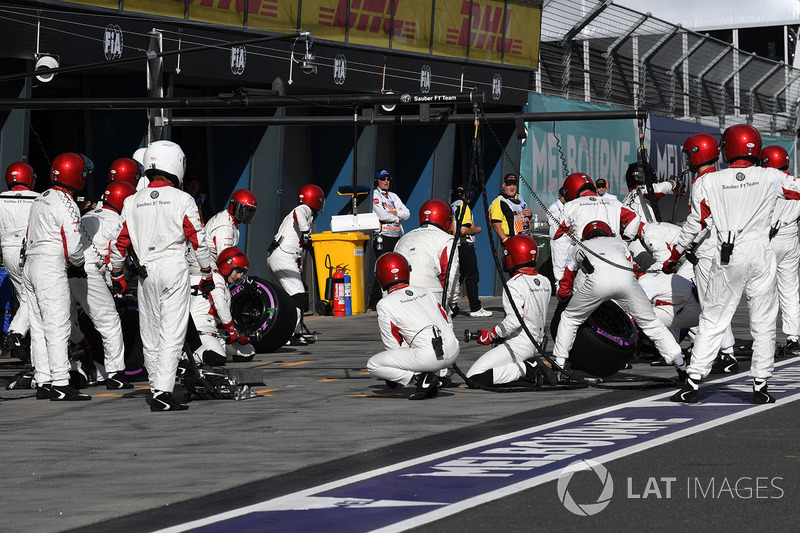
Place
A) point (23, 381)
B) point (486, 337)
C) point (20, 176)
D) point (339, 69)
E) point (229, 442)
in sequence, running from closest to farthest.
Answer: point (229, 442), point (486, 337), point (23, 381), point (20, 176), point (339, 69)

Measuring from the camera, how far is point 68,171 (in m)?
10.7

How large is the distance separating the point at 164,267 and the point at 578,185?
434 cm

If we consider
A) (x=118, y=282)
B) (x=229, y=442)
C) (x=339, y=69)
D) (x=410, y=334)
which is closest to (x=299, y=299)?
(x=118, y=282)

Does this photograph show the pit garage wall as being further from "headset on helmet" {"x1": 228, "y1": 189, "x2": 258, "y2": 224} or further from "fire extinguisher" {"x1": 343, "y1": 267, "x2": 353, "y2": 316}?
"headset on helmet" {"x1": 228, "y1": 189, "x2": 258, "y2": 224}

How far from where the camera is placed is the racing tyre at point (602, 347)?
11.1m

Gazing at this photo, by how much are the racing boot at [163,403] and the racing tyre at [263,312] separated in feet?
13.4

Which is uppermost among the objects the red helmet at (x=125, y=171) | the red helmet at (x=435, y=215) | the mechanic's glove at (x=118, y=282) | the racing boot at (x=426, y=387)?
the red helmet at (x=125, y=171)

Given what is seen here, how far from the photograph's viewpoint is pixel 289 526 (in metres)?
5.91

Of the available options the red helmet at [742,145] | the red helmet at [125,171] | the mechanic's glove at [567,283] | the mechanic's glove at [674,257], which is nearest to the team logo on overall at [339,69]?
the red helmet at [125,171]

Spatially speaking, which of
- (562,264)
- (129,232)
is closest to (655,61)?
(562,264)

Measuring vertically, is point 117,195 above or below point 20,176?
below

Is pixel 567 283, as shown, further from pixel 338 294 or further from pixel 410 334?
pixel 338 294

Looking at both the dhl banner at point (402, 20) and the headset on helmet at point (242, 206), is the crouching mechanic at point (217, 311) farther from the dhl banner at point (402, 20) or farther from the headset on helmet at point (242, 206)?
the dhl banner at point (402, 20)

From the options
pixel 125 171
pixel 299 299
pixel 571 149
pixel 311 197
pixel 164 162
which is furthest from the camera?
pixel 571 149
